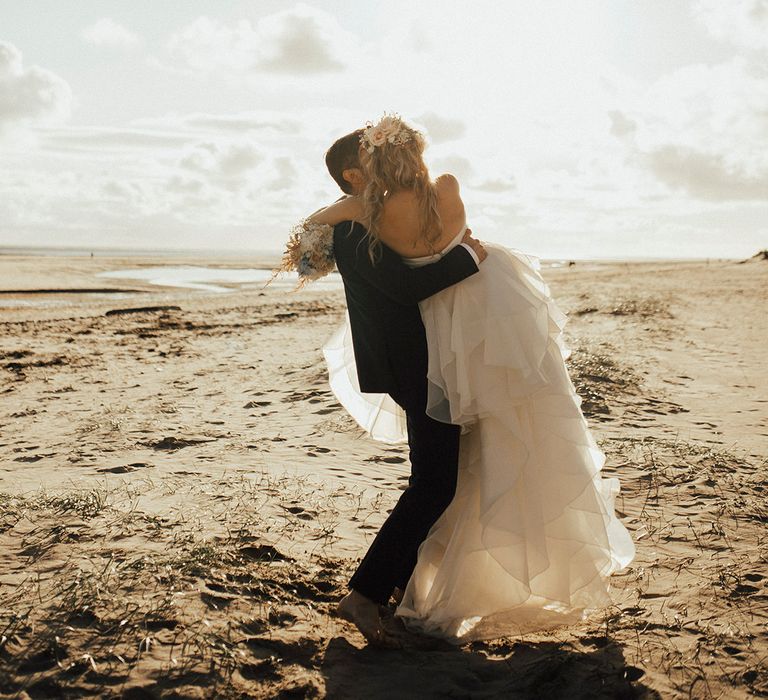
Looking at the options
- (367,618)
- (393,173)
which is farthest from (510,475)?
(393,173)

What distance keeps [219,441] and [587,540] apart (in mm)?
4008

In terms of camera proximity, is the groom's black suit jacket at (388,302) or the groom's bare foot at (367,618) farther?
the groom's bare foot at (367,618)

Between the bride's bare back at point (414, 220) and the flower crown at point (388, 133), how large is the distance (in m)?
0.20

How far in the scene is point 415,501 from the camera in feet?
10.4

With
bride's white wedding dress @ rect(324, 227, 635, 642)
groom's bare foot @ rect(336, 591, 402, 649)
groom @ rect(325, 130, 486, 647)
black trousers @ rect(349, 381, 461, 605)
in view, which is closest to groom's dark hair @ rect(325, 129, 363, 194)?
groom @ rect(325, 130, 486, 647)

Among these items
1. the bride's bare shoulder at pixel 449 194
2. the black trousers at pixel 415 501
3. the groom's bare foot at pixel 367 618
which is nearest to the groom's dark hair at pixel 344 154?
the bride's bare shoulder at pixel 449 194

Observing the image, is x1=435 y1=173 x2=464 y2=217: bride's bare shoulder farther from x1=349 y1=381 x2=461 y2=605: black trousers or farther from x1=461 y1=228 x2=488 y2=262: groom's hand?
x1=349 y1=381 x2=461 y2=605: black trousers

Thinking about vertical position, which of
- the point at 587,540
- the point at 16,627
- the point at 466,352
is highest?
the point at 466,352

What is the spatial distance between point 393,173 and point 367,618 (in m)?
1.88

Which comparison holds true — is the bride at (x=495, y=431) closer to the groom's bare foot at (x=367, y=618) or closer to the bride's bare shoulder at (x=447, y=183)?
the bride's bare shoulder at (x=447, y=183)

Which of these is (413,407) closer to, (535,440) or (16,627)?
(535,440)

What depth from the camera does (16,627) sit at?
2.92 meters

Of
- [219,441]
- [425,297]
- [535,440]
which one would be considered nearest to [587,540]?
[535,440]

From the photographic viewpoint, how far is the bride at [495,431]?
9.71 ft
